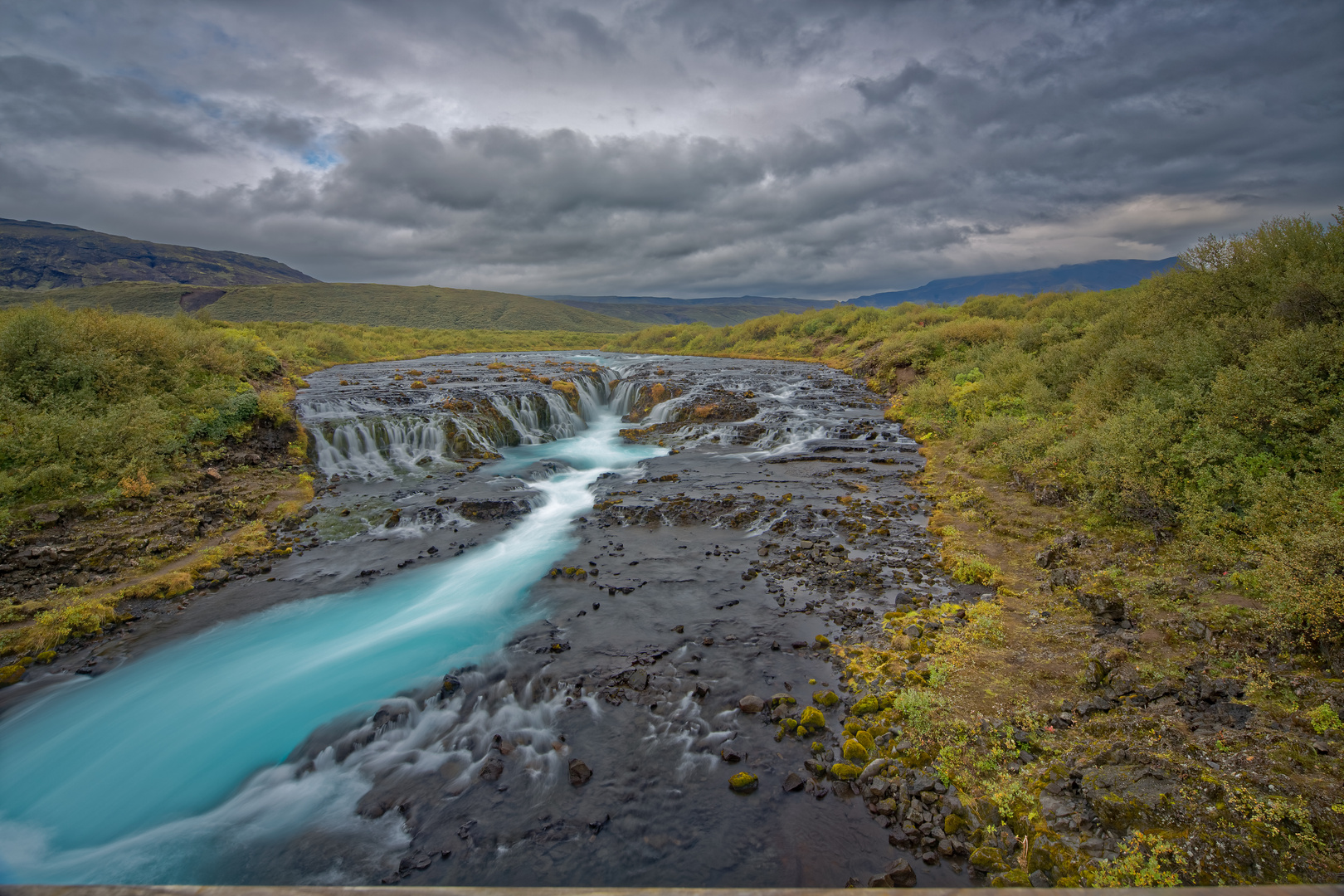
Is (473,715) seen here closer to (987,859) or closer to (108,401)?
(987,859)

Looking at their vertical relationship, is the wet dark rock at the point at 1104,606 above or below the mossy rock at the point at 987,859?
above

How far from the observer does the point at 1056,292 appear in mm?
39250

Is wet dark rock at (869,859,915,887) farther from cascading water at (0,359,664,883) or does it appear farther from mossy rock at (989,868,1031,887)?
cascading water at (0,359,664,883)

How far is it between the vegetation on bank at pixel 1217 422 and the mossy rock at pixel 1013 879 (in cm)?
399

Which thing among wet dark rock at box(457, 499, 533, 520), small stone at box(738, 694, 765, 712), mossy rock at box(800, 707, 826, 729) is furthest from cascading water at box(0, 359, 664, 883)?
mossy rock at box(800, 707, 826, 729)

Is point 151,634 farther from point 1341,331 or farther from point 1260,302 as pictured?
point 1260,302

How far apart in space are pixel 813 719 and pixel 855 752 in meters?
0.64

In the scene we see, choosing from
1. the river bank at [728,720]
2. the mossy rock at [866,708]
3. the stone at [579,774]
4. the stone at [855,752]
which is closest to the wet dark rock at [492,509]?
the river bank at [728,720]

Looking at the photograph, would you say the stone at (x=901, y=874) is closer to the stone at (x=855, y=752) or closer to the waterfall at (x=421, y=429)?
the stone at (x=855, y=752)

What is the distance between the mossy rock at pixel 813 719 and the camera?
242 inches

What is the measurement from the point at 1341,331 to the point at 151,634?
19.6 meters

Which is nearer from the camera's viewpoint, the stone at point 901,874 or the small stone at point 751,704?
the stone at point 901,874

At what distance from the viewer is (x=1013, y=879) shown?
4117 mm

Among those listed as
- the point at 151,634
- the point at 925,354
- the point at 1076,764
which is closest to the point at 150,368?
the point at 151,634
